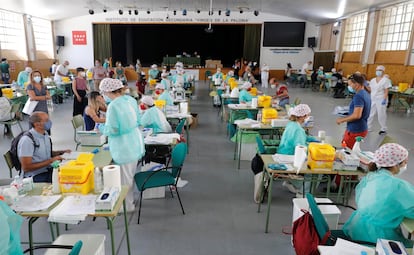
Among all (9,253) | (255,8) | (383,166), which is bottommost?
(9,253)

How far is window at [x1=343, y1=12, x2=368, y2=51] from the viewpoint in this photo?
13836 millimetres

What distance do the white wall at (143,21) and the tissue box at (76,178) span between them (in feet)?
55.7

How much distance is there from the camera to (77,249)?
1.53m

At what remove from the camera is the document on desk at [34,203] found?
207 cm

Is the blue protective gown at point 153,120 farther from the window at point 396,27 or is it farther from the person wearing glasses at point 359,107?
the window at point 396,27

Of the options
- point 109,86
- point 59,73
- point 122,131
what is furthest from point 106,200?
point 59,73

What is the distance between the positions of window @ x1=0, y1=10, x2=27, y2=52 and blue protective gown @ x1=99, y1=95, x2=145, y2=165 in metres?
13.4

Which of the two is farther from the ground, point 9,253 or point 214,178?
point 9,253

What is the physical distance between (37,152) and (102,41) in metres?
17.4

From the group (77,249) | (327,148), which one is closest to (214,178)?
(327,148)

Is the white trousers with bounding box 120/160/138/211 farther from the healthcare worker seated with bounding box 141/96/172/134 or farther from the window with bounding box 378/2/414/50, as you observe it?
the window with bounding box 378/2/414/50

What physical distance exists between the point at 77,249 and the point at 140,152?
171 cm

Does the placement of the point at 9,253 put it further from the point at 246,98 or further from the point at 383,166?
the point at 246,98

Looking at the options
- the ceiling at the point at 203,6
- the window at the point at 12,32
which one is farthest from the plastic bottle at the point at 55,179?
the window at the point at 12,32
